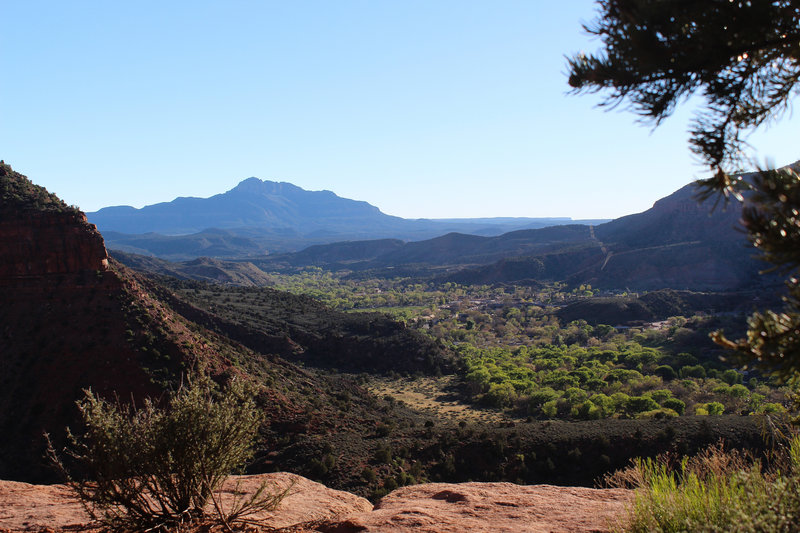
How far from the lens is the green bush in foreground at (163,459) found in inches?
267

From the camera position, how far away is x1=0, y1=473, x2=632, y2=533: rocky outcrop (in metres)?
7.59

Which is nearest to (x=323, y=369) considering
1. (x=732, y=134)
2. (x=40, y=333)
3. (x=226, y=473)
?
(x=40, y=333)

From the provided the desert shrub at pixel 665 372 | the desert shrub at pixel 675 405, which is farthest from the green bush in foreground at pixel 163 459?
the desert shrub at pixel 665 372

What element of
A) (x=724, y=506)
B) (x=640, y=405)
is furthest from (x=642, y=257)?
(x=724, y=506)

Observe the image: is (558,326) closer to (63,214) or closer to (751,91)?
(63,214)

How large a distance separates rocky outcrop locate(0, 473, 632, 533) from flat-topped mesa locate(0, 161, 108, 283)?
13613 millimetres

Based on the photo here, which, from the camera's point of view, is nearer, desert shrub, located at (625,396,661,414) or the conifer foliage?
the conifer foliage

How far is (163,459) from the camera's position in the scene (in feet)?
23.3

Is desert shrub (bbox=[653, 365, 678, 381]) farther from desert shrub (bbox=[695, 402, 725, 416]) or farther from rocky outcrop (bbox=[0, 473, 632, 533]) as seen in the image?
rocky outcrop (bbox=[0, 473, 632, 533])

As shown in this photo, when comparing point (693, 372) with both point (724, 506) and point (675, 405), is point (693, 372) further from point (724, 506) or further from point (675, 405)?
point (724, 506)

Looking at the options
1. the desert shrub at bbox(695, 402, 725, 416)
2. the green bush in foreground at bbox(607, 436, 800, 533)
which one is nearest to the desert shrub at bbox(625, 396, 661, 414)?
the desert shrub at bbox(695, 402, 725, 416)

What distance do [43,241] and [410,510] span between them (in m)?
21.3

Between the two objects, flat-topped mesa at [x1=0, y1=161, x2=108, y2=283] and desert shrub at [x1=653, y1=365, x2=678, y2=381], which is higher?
flat-topped mesa at [x1=0, y1=161, x2=108, y2=283]

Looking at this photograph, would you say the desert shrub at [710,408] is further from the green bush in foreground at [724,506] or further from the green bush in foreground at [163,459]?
the green bush in foreground at [163,459]
